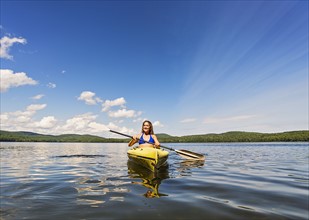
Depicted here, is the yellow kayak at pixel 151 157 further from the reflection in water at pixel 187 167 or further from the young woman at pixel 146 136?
the young woman at pixel 146 136

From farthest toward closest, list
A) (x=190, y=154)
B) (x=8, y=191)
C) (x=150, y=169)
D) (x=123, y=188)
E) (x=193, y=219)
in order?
(x=190, y=154)
(x=150, y=169)
(x=123, y=188)
(x=8, y=191)
(x=193, y=219)

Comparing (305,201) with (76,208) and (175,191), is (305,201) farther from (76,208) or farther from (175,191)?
(76,208)

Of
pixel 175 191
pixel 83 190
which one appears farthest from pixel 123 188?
pixel 175 191

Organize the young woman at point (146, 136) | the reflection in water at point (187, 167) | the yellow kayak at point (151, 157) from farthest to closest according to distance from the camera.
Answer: the young woman at point (146, 136) → the reflection in water at point (187, 167) → the yellow kayak at point (151, 157)

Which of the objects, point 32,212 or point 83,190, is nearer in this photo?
point 32,212

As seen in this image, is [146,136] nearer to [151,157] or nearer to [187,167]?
[187,167]

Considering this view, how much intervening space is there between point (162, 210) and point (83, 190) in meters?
3.47

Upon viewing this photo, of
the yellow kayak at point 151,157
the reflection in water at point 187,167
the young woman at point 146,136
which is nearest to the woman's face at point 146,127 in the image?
the young woman at point 146,136

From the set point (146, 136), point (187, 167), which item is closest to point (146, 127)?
point (146, 136)

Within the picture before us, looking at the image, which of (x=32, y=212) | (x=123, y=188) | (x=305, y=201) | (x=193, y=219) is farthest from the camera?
(x=123, y=188)

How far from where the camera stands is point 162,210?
17.1ft

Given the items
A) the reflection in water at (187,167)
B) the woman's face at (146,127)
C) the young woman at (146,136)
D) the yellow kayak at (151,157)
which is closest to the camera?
the yellow kayak at (151,157)

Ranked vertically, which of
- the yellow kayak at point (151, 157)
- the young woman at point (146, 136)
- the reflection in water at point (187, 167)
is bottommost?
the reflection in water at point (187, 167)

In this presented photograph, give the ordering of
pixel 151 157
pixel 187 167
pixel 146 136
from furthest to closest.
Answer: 1. pixel 146 136
2. pixel 187 167
3. pixel 151 157
